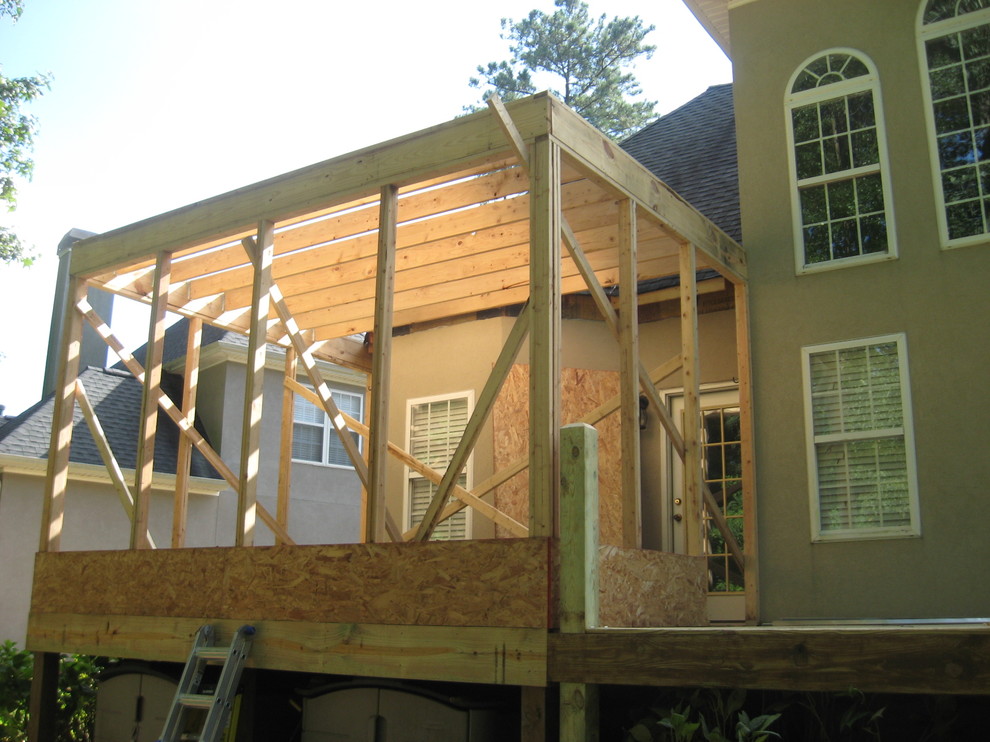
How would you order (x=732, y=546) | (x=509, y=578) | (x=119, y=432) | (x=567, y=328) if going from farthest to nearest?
(x=119, y=432)
(x=567, y=328)
(x=732, y=546)
(x=509, y=578)

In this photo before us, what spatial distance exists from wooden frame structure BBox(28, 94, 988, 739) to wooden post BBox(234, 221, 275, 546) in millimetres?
19

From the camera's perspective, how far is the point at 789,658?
4082 millimetres

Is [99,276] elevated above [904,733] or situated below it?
above

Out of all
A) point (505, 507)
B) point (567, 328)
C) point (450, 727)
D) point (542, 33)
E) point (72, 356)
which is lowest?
point (450, 727)

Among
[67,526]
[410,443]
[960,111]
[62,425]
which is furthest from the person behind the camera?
[67,526]

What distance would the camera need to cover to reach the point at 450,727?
5.45 m

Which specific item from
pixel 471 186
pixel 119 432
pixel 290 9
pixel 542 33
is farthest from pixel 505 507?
pixel 290 9

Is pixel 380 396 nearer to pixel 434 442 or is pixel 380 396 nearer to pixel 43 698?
pixel 43 698

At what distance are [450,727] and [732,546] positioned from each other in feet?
10.7

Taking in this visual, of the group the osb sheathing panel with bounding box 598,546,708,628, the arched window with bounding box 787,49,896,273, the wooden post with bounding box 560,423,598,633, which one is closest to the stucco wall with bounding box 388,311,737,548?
the arched window with bounding box 787,49,896,273

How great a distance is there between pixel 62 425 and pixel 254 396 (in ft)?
7.91

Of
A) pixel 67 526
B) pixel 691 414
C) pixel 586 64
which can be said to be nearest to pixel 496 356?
pixel 691 414

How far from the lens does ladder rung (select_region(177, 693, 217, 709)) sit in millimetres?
5703

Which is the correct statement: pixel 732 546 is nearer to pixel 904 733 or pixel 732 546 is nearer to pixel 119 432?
pixel 904 733
